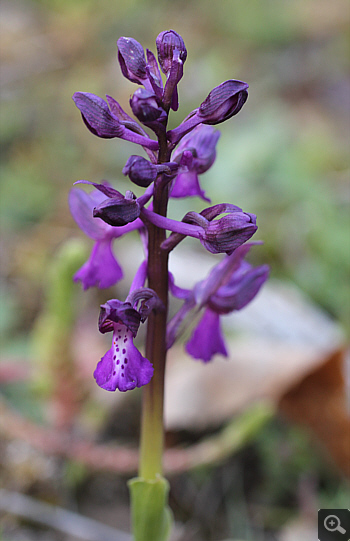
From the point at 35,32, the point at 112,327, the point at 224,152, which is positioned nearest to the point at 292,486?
the point at 112,327

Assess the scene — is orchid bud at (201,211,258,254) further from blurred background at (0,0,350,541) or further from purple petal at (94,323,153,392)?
blurred background at (0,0,350,541)

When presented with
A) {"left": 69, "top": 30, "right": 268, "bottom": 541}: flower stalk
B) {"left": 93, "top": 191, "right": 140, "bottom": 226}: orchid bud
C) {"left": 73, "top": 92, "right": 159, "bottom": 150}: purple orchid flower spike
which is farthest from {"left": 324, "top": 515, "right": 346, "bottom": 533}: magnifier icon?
{"left": 73, "top": 92, "right": 159, "bottom": 150}: purple orchid flower spike

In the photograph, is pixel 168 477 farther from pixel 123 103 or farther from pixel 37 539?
pixel 123 103

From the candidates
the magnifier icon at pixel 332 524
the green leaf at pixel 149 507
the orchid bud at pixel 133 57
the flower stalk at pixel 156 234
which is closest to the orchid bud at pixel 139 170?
the flower stalk at pixel 156 234

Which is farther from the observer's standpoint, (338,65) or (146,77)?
(338,65)

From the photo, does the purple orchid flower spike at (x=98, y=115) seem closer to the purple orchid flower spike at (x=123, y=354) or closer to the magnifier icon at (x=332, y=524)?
the purple orchid flower spike at (x=123, y=354)
